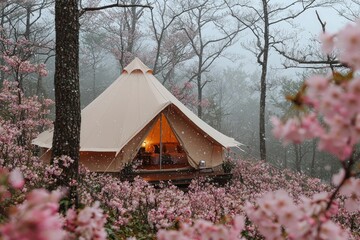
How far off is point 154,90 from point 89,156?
2858 millimetres

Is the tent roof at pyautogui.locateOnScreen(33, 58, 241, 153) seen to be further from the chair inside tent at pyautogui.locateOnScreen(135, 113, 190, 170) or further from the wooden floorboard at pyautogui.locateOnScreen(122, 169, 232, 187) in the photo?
the wooden floorboard at pyautogui.locateOnScreen(122, 169, 232, 187)

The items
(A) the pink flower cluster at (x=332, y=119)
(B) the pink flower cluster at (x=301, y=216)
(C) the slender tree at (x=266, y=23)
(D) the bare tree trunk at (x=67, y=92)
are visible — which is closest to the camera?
(A) the pink flower cluster at (x=332, y=119)

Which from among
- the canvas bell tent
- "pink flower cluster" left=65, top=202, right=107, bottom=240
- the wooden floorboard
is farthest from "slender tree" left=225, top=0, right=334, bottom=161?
"pink flower cluster" left=65, top=202, right=107, bottom=240

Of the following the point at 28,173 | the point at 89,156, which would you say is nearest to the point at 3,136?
the point at 28,173

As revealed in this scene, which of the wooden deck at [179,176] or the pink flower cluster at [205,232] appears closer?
the pink flower cluster at [205,232]

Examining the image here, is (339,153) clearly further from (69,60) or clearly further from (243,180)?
(243,180)

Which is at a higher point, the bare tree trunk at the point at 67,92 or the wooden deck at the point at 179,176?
the bare tree trunk at the point at 67,92

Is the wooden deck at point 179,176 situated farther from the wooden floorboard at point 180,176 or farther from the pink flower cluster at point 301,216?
the pink flower cluster at point 301,216

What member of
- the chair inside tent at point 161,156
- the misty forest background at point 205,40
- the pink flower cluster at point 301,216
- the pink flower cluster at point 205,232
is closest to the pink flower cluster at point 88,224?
the pink flower cluster at point 205,232

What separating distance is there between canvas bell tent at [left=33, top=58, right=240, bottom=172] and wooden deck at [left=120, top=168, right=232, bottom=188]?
255 millimetres

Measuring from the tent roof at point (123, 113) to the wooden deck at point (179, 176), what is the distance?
94cm

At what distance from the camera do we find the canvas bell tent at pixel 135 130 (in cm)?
1009

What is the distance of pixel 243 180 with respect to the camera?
11.4 m

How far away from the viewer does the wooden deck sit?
1005cm
